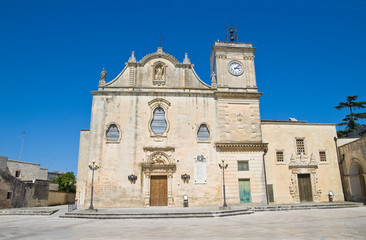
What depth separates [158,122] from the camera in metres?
25.0

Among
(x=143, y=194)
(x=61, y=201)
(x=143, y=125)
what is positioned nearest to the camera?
(x=143, y=194)

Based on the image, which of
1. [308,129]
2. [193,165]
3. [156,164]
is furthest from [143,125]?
[308,129]

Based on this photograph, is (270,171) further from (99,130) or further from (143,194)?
(99,130)

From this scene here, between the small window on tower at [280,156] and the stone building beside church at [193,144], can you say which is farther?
the small window on tower at [280,156]

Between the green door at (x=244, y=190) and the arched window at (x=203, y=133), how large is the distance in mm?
4878

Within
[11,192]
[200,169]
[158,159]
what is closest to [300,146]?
[200,169]

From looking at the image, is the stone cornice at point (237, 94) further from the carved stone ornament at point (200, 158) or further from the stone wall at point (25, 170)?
the stone wall at point (25, 170)

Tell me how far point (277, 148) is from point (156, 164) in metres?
11.4

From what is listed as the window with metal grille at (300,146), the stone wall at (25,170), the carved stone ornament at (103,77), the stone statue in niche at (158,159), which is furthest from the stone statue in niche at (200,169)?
the stone wall at (25,170)

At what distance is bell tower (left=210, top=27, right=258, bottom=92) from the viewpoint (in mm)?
26891

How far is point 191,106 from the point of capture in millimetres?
25562

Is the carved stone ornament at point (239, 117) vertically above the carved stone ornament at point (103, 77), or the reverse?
the carved stone ornament at point (103, 77)

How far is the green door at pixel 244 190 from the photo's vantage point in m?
23.8

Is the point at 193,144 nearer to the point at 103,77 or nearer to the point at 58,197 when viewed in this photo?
the point at 103,77
